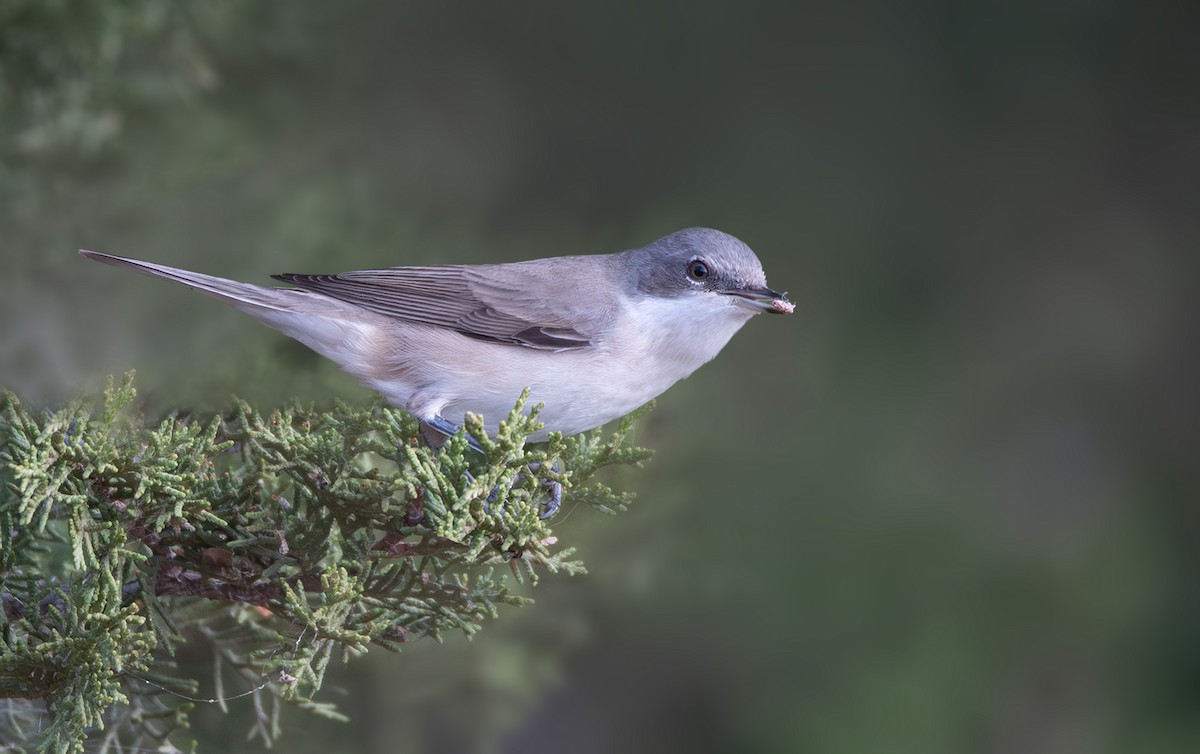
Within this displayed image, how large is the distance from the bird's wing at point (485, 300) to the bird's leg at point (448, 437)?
179 mm

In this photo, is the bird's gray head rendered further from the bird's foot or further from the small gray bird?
the bird's foot

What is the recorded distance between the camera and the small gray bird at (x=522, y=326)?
6.52 ft

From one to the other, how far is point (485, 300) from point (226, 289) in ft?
1.54

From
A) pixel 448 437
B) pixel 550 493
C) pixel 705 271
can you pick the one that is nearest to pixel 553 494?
pixel 550 493

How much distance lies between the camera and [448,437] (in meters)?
1.93

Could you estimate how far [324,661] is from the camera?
1451 mm

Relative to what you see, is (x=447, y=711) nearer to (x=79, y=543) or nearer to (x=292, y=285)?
(x=292, y=285)

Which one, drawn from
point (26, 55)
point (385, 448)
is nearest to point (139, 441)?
point (385, 448)

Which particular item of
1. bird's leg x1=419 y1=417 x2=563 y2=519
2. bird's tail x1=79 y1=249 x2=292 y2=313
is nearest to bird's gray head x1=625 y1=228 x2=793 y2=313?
bird's leg x1=419 y1=417 x2=563 y2=519

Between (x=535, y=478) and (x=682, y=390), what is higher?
(x=682, y=390)

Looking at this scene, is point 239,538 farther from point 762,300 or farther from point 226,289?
point 762,300

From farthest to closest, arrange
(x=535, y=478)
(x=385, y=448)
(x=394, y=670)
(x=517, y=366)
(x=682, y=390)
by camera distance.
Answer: (x=682, y=390), (x=394, y=670), (x=517, y=366), (x=385, y=448), (x=535, y=478)

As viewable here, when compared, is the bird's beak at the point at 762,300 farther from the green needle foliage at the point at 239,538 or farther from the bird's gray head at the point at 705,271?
the green needle foliage at the point at 239,538

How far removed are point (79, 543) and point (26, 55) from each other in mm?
1436
